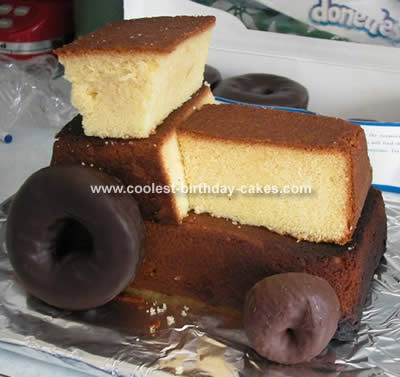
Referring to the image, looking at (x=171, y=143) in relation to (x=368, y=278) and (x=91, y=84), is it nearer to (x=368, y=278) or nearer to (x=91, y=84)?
(x=91, y=84)

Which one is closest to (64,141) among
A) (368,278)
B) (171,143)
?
(171,143)

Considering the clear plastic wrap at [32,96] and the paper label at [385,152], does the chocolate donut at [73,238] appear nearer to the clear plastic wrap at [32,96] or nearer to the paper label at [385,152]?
the paper label at [385,152]

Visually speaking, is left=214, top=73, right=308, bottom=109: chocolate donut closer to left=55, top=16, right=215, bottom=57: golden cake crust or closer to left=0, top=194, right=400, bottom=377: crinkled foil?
left=55, top=16, right=215, bottom=57: golden cake crust

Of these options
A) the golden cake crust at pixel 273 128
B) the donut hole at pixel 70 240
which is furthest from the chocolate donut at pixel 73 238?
the golden cake crust at pixel 273 128

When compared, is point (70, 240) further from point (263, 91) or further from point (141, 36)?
point (263, 91)

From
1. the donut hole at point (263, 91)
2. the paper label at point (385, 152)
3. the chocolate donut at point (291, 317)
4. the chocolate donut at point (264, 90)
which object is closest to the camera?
the chocolate donut at point (291, 317)

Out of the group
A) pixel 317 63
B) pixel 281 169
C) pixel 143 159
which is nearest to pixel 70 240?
pixel 143 159
